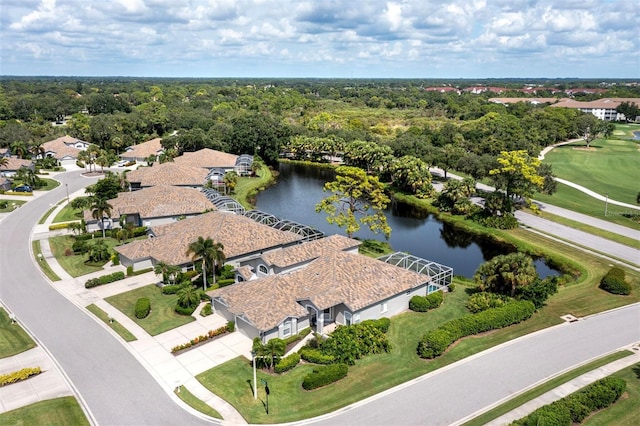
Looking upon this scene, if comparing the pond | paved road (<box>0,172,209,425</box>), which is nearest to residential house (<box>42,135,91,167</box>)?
the pond

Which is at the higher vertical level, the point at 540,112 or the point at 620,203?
the point at 540,112

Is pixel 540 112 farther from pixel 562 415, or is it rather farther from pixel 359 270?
pixel 562 415

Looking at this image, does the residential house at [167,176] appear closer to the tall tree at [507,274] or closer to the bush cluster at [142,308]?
the bush cluster at [142,308]

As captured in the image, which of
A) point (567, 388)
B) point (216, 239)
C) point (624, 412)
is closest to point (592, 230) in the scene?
point (567, 388)

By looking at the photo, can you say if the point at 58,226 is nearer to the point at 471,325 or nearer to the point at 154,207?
the point at 154,207

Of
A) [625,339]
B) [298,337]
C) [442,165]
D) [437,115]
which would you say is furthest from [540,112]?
[298,337]

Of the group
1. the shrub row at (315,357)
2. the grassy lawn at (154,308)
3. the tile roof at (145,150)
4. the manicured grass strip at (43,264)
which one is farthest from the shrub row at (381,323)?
the tile roof at (145,150)

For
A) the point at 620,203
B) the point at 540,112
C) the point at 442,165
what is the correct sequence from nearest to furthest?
the point at 620,203 → the point at 442,165 → the point at 540,112
